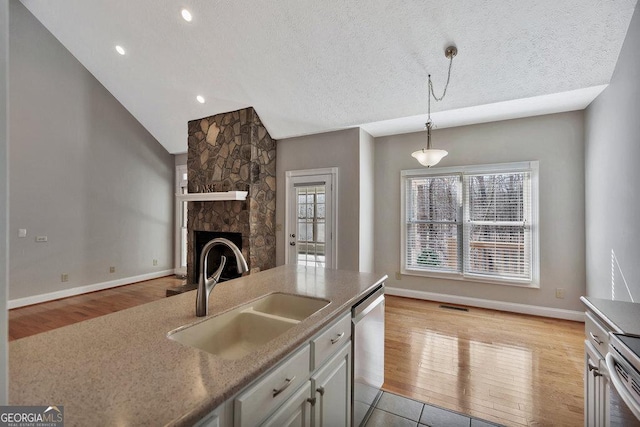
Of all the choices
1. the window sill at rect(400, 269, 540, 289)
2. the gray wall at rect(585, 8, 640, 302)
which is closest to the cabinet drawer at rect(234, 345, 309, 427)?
the gray wall at rect(585, 8, 640, 302)

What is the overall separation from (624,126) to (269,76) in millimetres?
3791

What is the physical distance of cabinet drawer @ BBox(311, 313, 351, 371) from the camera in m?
1.31

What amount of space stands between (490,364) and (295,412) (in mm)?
2420

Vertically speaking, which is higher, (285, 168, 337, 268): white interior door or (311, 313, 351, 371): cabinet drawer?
(285, 168, 337, 268): white interior door

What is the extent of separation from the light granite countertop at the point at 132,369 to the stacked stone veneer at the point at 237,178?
341 centimetres

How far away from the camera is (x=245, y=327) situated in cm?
159

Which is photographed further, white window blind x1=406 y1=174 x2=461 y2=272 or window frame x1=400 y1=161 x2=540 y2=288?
white window blind x1=406 y1=174 x2=461 y2=272

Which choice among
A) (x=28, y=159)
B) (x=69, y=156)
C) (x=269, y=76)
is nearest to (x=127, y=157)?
(x=69, y=156)

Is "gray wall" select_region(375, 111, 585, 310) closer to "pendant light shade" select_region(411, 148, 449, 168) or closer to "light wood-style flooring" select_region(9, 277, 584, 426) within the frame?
"light wood-style flooring" select_region(9, 277, 584, 426)

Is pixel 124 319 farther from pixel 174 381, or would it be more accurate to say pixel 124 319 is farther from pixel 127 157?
pixel 127 157

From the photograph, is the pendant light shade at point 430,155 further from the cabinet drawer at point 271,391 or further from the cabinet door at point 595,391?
the cabinet drawer at point 271,391

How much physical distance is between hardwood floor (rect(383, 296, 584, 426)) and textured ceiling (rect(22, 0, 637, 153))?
8.98 ft

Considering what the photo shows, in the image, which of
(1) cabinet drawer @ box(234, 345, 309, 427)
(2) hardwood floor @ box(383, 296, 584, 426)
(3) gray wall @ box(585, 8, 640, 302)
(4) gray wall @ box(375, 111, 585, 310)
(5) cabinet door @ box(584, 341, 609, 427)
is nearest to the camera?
(1) cabinet drawer @ box(234, 345, 309, 427)

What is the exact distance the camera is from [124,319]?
1340 mm
